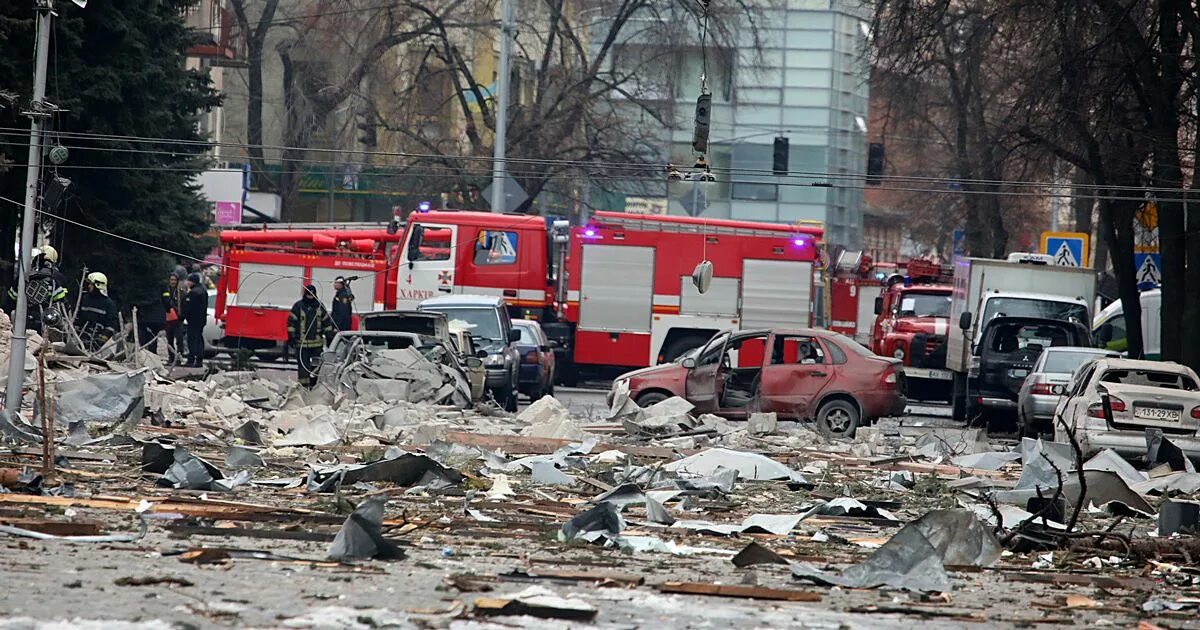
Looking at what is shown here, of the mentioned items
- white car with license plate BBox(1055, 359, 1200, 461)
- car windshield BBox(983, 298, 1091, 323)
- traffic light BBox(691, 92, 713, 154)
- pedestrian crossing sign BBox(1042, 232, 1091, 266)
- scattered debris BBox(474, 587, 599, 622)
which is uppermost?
traffic light BBox(691, 92, 713, 154)

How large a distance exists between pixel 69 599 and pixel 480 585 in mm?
1916

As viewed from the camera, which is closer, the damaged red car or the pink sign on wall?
the damaged red car

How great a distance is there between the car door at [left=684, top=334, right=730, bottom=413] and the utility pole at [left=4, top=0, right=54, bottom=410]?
9.08 meters

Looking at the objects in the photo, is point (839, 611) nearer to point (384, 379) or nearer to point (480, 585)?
point (480, 585)

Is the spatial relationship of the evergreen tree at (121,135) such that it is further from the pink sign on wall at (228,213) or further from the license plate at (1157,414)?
the license plate at (1157,414)

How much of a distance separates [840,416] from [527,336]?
26.0 feet

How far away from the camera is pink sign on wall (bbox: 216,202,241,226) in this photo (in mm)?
38159

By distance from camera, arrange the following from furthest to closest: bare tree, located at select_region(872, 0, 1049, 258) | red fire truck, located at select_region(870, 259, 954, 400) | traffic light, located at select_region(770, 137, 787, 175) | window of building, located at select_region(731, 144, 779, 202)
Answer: window of building, located at select_region(731, 144, 779, 202), traffic light, located at select_region(770, 137, 787, 175), red fire truck, located at select_region(870, 259, 954, 400), bare tree, located at select_region(872, 0, 1049, 258)

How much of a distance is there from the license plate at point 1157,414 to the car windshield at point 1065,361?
173 inches

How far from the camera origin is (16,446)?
1431 centimetres

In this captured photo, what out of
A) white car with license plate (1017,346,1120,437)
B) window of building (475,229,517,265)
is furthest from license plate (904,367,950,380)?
window of building (475,229,517,265)

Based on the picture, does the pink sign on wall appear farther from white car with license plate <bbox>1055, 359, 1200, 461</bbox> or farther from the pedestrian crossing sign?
white car with license plate <bbox>1055, 359, 1200, 461</bbox>

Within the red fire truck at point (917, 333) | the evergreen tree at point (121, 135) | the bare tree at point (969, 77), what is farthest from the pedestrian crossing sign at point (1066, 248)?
the evergreen tree at point (121, 135)

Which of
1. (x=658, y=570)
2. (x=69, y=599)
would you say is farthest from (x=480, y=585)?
(x=69, y=599)
